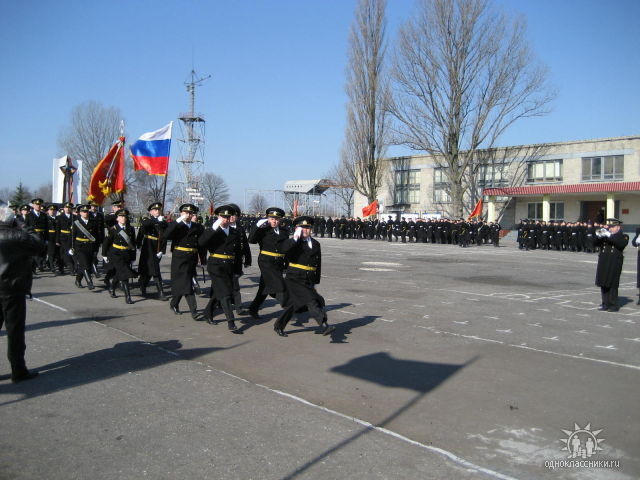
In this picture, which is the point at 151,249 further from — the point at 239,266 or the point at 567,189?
the point at 567,189

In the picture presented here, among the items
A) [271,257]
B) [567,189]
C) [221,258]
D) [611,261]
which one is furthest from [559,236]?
[221,258]

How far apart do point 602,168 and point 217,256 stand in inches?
1674

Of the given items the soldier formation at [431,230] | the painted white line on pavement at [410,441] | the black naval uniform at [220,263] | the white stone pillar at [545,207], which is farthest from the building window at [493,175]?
the painted white line on pavement at [410,441]

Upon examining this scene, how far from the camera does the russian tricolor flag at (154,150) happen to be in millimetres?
13680

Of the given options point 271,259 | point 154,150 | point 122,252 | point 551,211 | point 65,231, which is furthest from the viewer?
point 551,211

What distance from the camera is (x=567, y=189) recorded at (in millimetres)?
43094

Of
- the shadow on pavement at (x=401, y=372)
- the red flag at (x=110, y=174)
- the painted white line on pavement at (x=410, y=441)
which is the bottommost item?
the painted white line on pavement at (x=410, y=441)

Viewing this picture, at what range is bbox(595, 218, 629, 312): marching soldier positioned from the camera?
33.8 feet

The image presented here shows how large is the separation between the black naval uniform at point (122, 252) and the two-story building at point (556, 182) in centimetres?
3376

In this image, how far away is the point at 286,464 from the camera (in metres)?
3.81

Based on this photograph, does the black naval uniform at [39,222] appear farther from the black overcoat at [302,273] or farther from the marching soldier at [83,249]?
the black overcoat at [302,273]

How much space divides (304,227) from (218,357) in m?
2.18

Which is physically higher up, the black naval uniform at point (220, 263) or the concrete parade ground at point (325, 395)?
the black naval uniform at point (220, 263)

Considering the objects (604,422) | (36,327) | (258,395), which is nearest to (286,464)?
(258,395)
